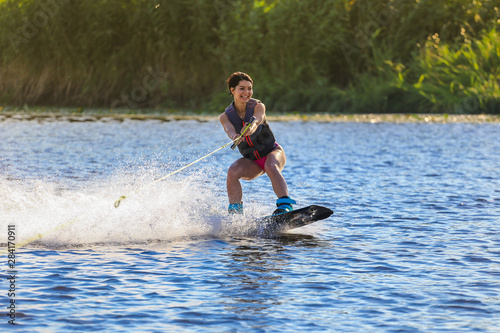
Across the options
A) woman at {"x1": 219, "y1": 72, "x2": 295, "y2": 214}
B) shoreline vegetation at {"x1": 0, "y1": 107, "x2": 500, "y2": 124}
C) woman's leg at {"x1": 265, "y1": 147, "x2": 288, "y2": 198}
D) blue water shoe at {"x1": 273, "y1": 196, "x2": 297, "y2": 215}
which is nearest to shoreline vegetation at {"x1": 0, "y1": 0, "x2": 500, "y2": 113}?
shoreline vegetation at {"x1": 0, "y1": 107, "x2": 500, "y2": 124}

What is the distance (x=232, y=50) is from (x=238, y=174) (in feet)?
73.3

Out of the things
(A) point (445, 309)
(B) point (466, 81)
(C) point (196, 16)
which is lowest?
(A) point (445, 309)

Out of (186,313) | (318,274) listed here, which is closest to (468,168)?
(318,274)

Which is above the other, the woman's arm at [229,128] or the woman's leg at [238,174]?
the woman's arm at [229,128]

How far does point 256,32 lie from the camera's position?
1235 inches

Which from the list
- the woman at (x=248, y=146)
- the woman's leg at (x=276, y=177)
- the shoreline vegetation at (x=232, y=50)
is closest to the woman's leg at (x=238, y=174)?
the woman at (x=248, y=146)

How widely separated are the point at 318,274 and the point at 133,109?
83.7 feet

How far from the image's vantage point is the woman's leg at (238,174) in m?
9.49

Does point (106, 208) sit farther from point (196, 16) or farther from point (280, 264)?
point (196, 16)

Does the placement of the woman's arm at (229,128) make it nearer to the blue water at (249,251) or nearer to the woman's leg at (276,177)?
the woman's leg at (276,177)

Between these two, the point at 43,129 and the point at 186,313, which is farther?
the point at 43,129

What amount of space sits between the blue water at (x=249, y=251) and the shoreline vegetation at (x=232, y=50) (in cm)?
1425

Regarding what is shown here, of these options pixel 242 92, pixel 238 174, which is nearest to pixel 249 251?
pixel 238 174

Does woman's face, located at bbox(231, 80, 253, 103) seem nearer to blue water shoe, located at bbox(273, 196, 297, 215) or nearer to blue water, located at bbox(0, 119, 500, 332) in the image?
blue water shoe, located at bbox(273, 196, 297, 215)
